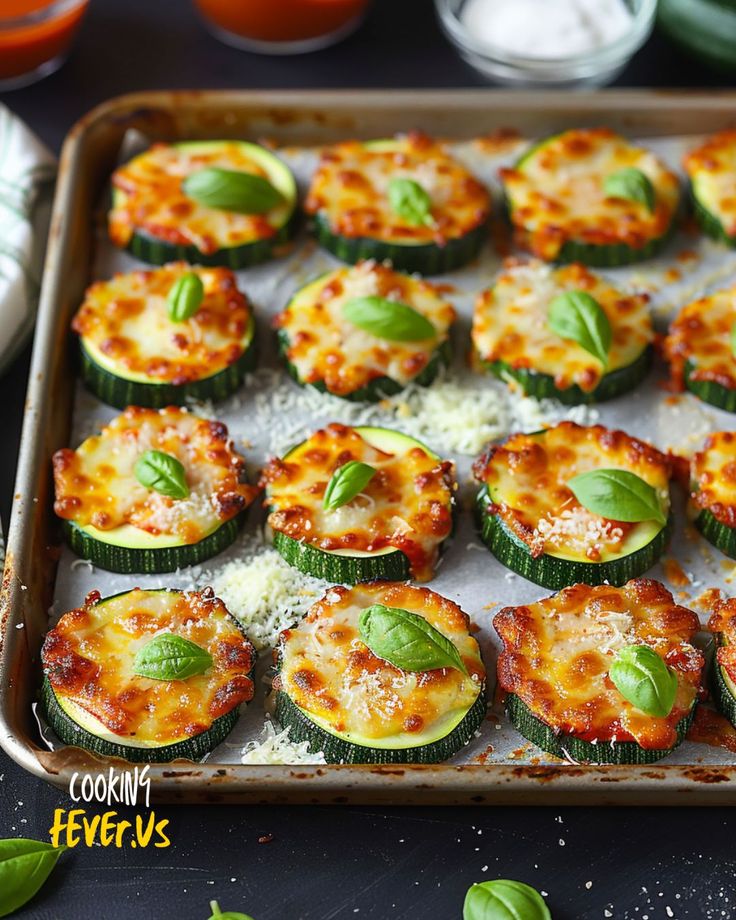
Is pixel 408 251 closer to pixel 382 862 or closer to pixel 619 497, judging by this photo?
pixel 619 497

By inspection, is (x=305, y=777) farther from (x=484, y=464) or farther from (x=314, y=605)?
(x=484, y=464)

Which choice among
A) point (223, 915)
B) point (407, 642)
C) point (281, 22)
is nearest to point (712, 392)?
point (407, 642)

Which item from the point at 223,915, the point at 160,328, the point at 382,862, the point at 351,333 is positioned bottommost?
the point at 382,862

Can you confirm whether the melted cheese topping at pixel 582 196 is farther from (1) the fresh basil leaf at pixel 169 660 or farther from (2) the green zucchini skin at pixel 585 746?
(1) the fresh basil leaf at pixel 169 660

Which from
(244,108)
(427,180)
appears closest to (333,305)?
(427,180)

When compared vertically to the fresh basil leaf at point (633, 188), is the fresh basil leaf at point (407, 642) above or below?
below

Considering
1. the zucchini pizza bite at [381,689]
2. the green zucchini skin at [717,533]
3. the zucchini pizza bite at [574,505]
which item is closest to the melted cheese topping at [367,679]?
the zucchini pizza bite at [381,689]

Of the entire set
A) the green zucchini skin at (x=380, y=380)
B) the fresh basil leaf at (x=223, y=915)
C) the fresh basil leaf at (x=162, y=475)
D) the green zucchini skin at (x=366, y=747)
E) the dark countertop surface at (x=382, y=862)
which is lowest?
the dark countertop surface at (x=382, y=862)
